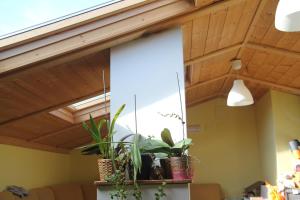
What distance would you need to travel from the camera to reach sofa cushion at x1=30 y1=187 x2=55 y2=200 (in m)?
4.56

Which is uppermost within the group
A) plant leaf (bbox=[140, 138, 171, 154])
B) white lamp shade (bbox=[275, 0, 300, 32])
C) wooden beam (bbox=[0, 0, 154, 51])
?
wooden beam (bbox=[0, 0, 154, 51])

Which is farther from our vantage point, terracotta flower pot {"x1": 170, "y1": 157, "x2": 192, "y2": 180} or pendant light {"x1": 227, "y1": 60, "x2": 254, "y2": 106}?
pendant light {"x1": 227, "y1": 60, "x2": 254, "y2": 106}

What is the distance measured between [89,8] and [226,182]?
15.4 ft

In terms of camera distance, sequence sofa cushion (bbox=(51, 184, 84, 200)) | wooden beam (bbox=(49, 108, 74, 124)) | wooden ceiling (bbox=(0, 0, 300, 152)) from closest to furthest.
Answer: wooden ceiling (bbox=(0, 0, 300, 152)) → wooden beam (bbox=(49, 108, 74, 124)) → sofa cushion (bbox=(51, 184, 84, 200))

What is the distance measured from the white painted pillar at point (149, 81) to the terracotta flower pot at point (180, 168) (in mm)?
274

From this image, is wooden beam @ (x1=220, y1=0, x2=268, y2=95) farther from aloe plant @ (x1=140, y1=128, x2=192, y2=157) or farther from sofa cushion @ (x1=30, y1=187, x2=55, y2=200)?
sofa cushion @ (x1=30, y1=187, x2=55, y2=200)

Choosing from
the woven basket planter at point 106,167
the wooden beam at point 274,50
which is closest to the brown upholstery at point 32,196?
the woven basket planter at point 106,167

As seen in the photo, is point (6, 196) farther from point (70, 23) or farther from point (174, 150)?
point (174, 150)

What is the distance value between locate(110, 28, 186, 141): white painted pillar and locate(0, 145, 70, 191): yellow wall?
2262 millimetres

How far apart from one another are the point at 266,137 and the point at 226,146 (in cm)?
94

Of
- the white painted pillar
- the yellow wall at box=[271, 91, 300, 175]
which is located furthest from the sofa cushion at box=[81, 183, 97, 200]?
the white painted pillar

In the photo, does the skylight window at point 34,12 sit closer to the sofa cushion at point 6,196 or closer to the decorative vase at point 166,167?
the decorative vase at point 166,167

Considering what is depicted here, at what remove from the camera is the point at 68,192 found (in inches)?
217

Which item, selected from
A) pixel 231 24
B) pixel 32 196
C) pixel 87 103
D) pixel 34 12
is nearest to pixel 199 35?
pixel 231 24
